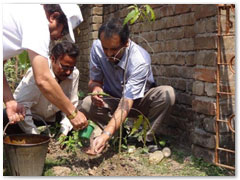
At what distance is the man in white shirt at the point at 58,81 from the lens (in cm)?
305

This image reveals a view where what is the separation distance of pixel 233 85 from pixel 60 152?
5.37 feet

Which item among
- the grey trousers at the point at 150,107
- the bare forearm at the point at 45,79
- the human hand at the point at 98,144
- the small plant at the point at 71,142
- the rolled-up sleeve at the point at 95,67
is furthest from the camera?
the rolled-up sleeve at the point at 95,67

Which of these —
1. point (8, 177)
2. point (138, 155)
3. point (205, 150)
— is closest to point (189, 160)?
point (205, 150)

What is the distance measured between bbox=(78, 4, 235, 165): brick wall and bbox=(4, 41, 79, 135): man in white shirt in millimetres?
765

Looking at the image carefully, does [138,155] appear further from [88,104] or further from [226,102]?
[226,102]

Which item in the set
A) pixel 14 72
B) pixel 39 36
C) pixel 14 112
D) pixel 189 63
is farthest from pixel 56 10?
pixel 14 72

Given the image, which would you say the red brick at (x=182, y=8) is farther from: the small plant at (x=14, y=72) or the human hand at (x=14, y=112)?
the small plant at (x=14, y=72)

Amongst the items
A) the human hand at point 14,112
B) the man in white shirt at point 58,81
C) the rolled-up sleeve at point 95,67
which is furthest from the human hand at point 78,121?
the rolled-up sleeve at point 95,67

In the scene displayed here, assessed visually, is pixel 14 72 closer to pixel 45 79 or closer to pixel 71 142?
pixel 71 142

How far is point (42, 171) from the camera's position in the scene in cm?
254

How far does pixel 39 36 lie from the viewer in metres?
2.26

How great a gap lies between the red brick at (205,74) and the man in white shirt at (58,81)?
1.10 m

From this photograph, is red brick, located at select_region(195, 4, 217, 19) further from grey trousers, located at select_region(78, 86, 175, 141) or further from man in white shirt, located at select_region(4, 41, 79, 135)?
man in white shirt, located at select_region(4, 41, 79, 135)

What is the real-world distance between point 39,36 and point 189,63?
4.99 ft
